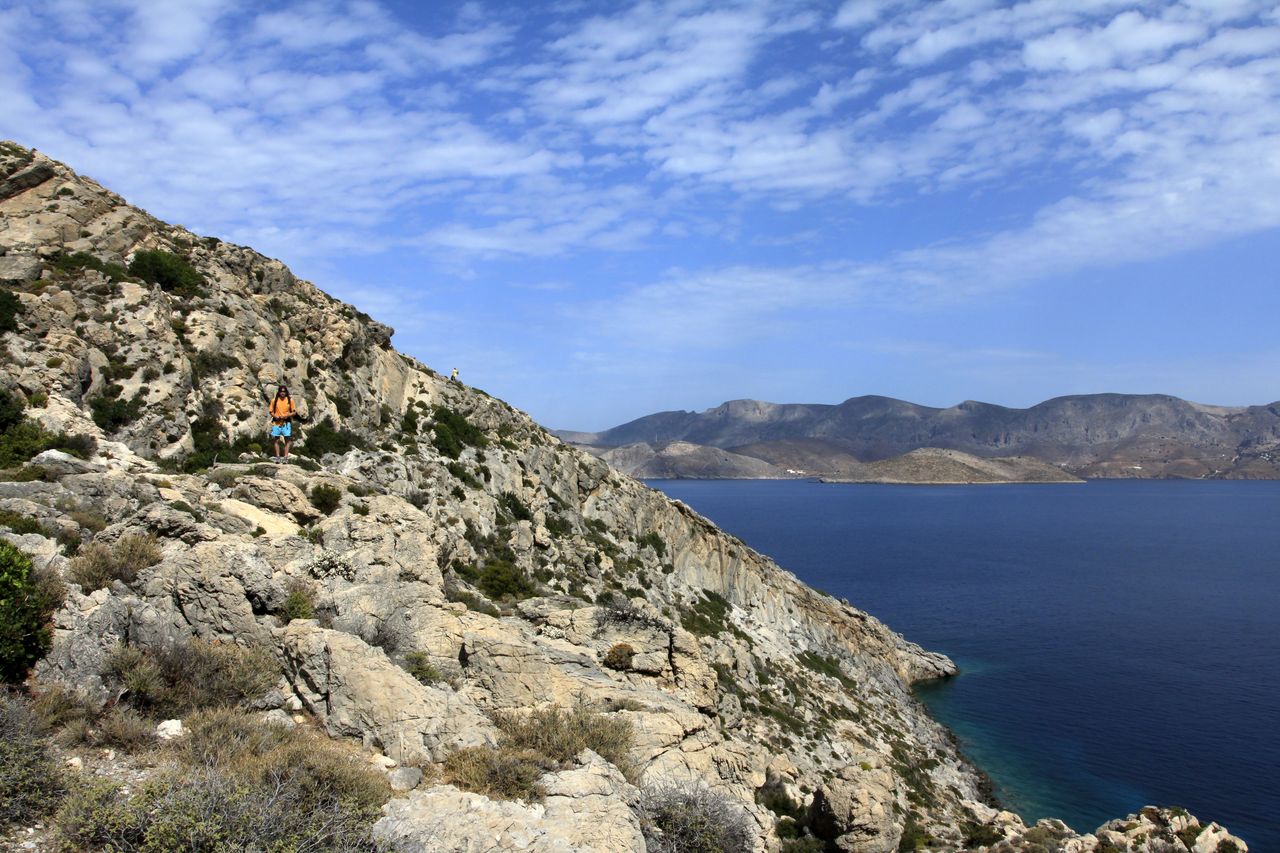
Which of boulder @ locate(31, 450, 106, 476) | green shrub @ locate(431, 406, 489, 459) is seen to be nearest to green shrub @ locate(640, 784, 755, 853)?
boulder @ locate(31, 450, 106, 476)

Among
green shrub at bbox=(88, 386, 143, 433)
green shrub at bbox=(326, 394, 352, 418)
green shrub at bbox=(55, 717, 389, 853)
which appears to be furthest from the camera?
green shrub at bbox=(326, 394, 352, 418)

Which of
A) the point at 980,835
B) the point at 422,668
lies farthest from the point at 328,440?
the point at 980,835

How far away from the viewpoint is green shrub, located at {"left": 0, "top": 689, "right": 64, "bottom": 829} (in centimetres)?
717

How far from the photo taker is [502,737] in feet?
36.3

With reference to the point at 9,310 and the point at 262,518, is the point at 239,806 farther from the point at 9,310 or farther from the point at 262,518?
the point at 9,310

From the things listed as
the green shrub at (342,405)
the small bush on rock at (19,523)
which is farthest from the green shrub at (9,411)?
the green shrub at (342,405)

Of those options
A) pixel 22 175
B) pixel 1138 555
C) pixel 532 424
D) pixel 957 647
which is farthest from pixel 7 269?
pixel 1138 555

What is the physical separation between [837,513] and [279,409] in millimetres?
181521

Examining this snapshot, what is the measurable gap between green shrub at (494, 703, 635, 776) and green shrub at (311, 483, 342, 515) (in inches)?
391

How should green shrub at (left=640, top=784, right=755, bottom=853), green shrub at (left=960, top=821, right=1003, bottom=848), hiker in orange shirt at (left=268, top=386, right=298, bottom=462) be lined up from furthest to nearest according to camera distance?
green shrub at (left=960, top=821, right=1003, bottom=848), hiker in orange shirt at (left=268, top=386, right=298, bottom=462), green shrub at (left=640, top=784, right=755, bottom=853)

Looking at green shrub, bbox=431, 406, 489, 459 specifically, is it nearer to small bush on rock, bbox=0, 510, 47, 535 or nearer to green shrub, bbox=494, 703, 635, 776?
small bush on rock, bbox=0, 510, 47, 535

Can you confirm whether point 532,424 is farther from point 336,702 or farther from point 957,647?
point 957,647

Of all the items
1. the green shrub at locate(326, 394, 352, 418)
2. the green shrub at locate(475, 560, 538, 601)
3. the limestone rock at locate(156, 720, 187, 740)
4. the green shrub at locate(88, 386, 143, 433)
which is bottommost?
the green shrub at locate(475, 560, 538, 601)

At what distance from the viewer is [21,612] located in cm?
985
